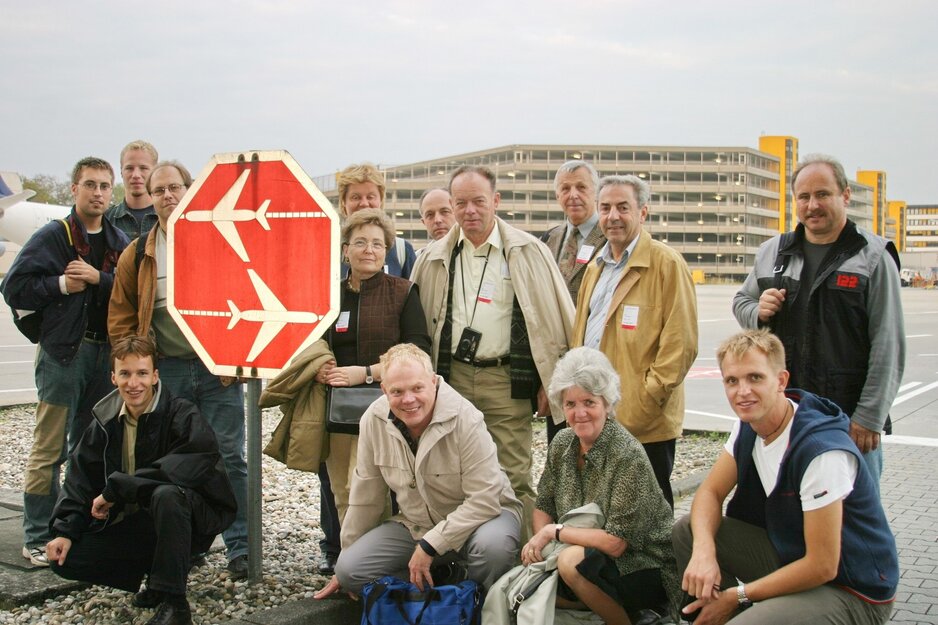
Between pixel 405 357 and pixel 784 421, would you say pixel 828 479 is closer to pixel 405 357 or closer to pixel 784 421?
pixel 784 421

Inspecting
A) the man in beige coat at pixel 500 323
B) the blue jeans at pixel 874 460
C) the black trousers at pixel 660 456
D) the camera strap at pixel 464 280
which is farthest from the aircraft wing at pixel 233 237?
the blue jeans at pixel 874 460

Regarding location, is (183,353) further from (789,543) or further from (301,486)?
(789,543)

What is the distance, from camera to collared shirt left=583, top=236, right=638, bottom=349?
4805mm

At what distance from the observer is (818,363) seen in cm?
418

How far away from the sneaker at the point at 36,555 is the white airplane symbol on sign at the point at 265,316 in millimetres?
1988

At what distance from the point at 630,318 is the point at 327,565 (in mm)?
2197

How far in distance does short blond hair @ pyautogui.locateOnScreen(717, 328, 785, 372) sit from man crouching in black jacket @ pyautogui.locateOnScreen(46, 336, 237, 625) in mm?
2526

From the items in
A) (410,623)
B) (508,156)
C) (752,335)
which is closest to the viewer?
(752,335)

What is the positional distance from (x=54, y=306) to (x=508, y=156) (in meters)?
106

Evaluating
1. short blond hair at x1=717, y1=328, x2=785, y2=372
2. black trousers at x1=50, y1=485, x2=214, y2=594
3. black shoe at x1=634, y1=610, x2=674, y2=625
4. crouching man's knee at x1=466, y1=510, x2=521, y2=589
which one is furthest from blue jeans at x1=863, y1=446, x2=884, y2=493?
black trousers at x1=50, y1=485, x2=214, y2=594

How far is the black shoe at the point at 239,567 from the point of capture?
468cm

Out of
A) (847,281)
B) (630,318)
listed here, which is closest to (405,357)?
(630,318)

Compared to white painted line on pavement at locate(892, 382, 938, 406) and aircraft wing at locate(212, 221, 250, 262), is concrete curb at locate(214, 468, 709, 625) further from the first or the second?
white painted line on pavement at locate(892, 382, 938, 406)

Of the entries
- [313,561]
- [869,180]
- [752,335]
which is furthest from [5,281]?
[869,180]
